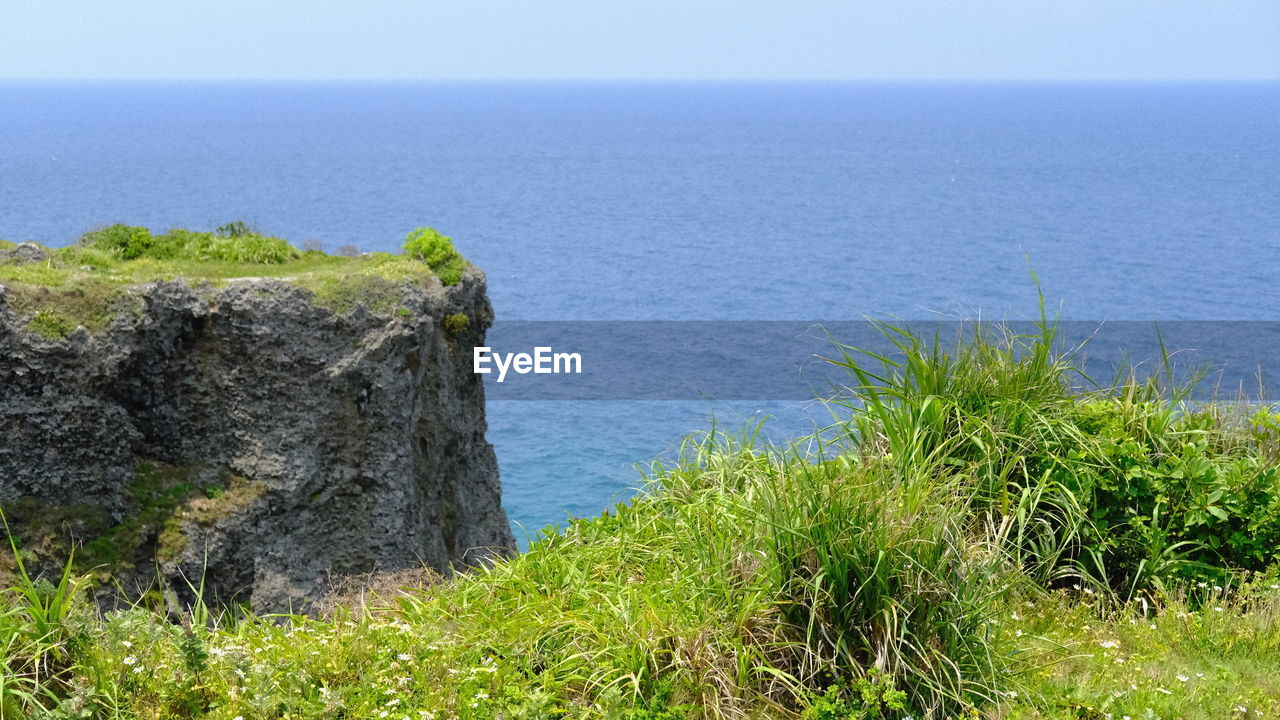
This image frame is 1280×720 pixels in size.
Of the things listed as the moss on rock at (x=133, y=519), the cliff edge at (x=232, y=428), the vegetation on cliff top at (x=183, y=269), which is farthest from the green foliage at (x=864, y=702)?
the vegetation on cliff top at (x=183, y=269)

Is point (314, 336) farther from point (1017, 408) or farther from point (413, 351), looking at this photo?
point (1017, 408)

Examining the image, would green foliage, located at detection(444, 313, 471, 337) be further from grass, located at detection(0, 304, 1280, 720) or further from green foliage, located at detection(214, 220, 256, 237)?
grass, located at detection(0, 304, 1280, 720)

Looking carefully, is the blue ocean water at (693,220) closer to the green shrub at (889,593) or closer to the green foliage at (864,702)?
the green shrub at (889,593)

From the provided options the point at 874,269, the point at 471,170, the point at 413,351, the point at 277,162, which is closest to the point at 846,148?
the point at 471,170

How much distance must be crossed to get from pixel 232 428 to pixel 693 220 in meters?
83.4

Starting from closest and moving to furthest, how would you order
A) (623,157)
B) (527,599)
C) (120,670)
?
(120,670), (527,599), (623,157)

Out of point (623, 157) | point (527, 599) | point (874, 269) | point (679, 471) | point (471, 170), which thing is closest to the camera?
point (527, 599)

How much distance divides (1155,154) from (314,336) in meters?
160

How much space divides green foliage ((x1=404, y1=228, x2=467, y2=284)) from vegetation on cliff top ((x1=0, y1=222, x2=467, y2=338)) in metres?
0.01

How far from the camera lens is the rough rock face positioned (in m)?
13.6

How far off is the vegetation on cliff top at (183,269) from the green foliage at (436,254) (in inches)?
0.6

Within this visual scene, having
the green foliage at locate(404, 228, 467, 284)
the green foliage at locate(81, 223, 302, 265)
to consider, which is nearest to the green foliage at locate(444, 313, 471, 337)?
the green foliage at locate(404, 228, 467, 284)

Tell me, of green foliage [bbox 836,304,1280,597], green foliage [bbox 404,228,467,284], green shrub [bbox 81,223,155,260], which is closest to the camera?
green foliage [bbox 836,304,1280,597]

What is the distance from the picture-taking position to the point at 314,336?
49.1 feet
